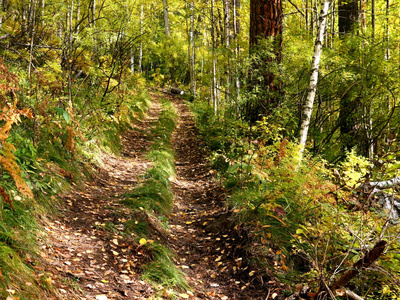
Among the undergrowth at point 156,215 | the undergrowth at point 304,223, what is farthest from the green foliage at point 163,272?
the undergrowth at point 304,223

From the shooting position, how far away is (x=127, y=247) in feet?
12.9

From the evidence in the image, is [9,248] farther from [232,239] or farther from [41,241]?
[232,239]

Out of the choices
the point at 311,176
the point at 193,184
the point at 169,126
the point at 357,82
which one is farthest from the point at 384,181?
the point at 169,126

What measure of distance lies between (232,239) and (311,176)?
1505mm

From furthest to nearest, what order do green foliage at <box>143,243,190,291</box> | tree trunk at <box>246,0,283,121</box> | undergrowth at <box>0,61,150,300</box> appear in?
1. tree trunk at <box>246,0,283,121</box>
2. green foliage at <box>143,243,190,291</box>
3. undergrowth at <box>0,61,150,300</box>

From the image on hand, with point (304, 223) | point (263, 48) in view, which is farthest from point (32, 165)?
point (263, 48)

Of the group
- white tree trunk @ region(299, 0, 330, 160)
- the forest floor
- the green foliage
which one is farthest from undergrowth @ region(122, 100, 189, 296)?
white tree trunk @ region(299, 0, 330, 160)

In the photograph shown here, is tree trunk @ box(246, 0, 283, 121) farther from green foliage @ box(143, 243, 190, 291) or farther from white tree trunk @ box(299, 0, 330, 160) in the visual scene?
green foliage @ box(143, 243, 190, 291)

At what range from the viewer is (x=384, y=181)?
423 cm

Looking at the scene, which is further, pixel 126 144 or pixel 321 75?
pixel 126 144

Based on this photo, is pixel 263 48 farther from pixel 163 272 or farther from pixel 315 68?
pixel 163 272

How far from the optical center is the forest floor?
Answer: 10.3 feet

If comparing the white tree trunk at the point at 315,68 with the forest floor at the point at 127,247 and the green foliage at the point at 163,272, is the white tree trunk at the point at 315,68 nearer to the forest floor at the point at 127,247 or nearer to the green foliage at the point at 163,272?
the forest floor at the point at 127,247

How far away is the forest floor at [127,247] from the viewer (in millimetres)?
3137
